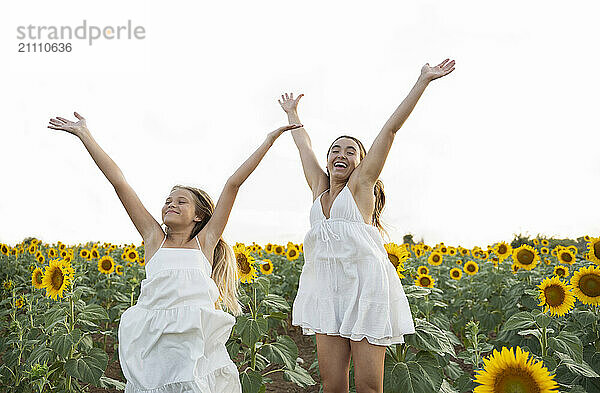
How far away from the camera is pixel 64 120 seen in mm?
3441

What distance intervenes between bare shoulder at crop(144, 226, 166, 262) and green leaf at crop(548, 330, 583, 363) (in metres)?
2.97

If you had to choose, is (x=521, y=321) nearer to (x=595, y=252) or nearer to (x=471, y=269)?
(x=595, y=252)

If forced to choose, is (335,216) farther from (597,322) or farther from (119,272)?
(119,272)

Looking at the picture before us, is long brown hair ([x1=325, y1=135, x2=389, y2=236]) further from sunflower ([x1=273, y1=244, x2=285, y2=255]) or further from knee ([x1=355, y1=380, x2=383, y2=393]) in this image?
sunflower ([x1=273, y1=244, x2=285, y2=255])

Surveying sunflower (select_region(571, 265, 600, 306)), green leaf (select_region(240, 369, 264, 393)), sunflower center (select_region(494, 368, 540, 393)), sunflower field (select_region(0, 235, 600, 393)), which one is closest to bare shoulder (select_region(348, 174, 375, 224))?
sunflower field (select_region(0, 235, 600, 393))

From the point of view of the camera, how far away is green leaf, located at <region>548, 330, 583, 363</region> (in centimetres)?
398

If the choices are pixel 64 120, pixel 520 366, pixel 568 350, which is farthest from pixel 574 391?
pixel 64 120

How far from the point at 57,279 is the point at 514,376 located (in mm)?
3945

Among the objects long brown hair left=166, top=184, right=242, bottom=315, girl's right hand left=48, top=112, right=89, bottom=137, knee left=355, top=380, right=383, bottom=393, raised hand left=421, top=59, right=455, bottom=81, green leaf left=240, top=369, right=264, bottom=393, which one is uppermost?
raised hand left=421, top=59, right=455, bottom=81

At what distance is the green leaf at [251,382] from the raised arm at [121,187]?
1.61 meters

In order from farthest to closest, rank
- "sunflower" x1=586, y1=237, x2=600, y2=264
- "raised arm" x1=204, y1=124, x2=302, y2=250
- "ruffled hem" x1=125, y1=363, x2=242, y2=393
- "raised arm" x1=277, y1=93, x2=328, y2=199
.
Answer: "sunflower" x1=586, y1=237, x2=600, y2=264
"raised arm" x1=277, y1=93, x2=328, y2=199
"raised arm" x1=204, y1=124, x2=302, y2=250
"ruffled hem" x1=125, y1=363, x2=242, y2=393

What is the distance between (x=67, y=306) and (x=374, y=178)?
10.4ft

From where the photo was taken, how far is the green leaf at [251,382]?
4.25 metres

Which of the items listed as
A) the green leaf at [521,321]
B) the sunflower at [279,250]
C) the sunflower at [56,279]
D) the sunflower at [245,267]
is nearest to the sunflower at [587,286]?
the green leaf at [521,321]
